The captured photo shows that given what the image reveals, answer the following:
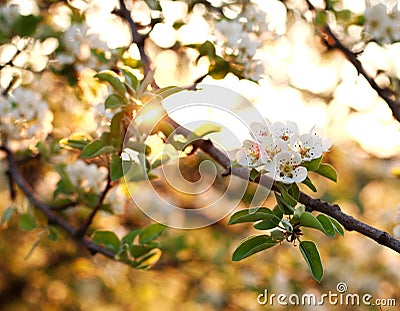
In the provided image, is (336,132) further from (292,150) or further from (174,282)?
(292,150)

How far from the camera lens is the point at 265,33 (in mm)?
1207

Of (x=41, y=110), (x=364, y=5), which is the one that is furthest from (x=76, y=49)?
(x=364, y=5)

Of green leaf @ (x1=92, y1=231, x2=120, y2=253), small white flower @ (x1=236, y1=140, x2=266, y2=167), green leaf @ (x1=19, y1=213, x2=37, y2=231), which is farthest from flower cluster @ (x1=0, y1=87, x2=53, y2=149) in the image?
small white flower @ (x1=236, y1=140, x2=266, y2=167)

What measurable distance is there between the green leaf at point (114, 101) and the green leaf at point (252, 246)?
0.86 ft

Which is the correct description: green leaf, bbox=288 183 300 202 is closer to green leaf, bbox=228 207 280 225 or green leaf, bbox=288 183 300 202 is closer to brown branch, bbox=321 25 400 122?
green leaf, bbox=228 207 280 225

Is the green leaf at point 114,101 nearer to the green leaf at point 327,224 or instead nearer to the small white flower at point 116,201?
the green leaf at point 327,224

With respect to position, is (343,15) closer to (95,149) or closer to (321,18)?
(321,18)

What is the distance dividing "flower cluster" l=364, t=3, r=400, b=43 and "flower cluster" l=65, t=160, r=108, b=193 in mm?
594

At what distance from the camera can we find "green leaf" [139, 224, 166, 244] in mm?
1147

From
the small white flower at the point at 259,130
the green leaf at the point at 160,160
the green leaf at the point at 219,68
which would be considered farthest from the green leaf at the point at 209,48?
the small white flower at the point at 259,130

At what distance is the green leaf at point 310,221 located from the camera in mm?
688

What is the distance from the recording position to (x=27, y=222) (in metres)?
1.34

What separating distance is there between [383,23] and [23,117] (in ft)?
2.40

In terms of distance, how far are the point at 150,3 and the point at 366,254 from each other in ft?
5.58
